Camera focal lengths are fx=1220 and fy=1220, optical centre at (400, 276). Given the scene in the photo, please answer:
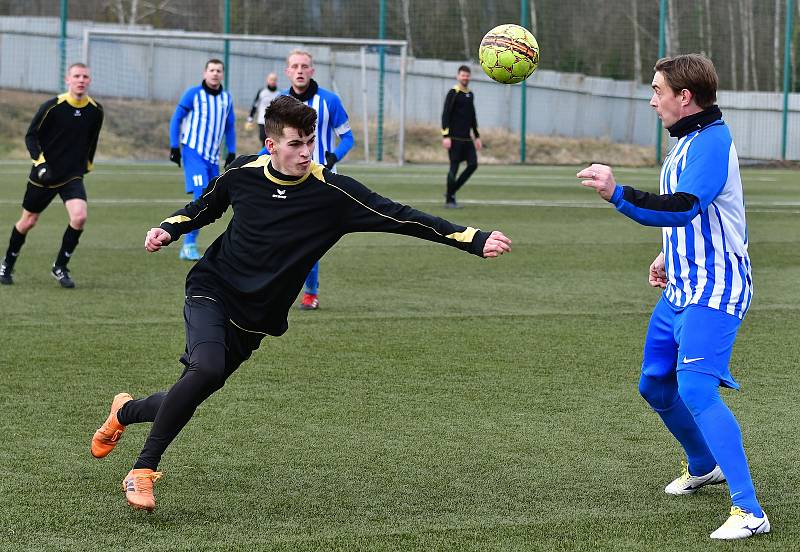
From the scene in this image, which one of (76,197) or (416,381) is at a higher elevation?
(76,197)

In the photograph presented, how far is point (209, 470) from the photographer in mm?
5711

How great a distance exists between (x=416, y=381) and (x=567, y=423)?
130 centimetres

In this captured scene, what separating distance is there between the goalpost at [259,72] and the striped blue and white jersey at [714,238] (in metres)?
27.0

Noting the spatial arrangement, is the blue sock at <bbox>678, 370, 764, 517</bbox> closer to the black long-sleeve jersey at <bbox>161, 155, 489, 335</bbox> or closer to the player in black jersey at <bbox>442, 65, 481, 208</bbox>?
the black long-sleeve jersey at <bbox>161, 155, 489, 335</bbox>

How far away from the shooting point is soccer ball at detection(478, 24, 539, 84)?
6.79 metres

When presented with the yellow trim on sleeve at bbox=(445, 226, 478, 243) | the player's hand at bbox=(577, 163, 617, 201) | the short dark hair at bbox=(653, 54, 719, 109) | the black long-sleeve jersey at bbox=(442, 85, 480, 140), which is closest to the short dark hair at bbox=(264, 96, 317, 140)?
the yellow trim on sleeve at bbox=(445, 226, 478, 243)

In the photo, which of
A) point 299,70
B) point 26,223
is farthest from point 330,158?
point 26,223

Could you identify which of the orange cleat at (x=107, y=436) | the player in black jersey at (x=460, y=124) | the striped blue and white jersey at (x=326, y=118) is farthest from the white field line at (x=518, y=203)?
the orange cleat at (x=107, y=436)

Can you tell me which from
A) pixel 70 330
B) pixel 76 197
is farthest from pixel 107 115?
pixel 70 330

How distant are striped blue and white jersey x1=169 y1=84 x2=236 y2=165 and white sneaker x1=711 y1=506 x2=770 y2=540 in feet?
31.5

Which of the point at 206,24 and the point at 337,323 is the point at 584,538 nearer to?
the point at 337,323

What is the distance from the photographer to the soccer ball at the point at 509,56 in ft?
22.3

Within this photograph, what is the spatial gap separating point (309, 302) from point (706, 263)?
5.91 metres

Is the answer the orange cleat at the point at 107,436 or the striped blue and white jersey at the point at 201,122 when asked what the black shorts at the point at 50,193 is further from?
the orange cleat at the point at 107,436
